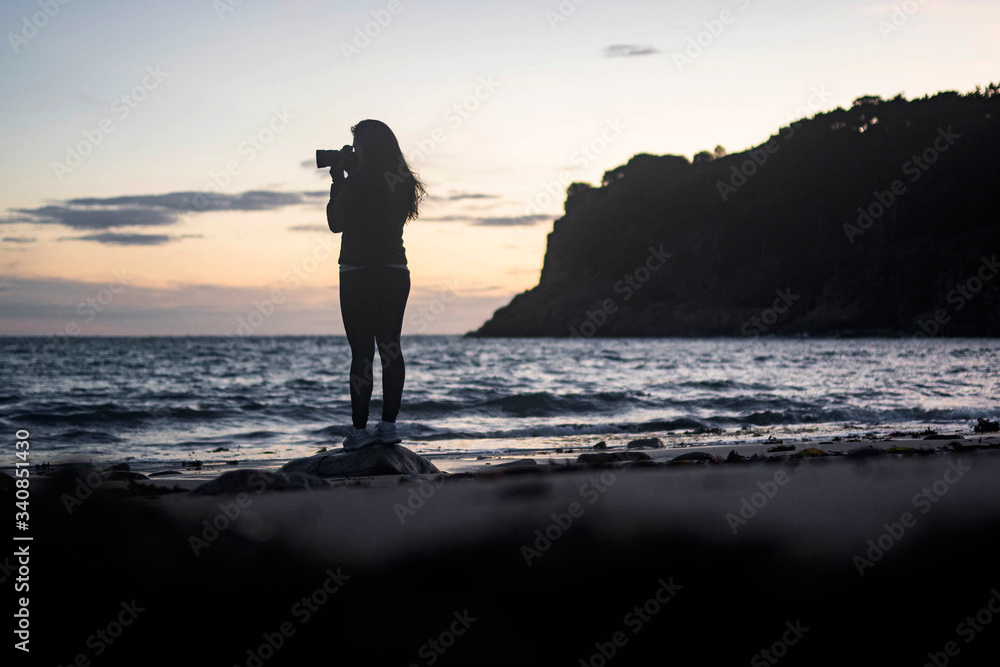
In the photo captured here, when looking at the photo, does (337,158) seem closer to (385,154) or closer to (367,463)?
(385,154)

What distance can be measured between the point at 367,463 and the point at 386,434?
257 millimetres

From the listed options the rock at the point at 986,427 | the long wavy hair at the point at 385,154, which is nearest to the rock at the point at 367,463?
the long wavy hair at the point at 385,154

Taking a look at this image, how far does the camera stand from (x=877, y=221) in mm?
68250

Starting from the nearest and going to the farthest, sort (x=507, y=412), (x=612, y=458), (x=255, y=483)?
(x=255, y=483)
(x=612, y=458)
(x=507, y=412)

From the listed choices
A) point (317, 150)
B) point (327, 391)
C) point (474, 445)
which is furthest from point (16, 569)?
point (327, 391)

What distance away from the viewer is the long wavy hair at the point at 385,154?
16.2 feet

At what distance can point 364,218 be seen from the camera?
4.85 metres

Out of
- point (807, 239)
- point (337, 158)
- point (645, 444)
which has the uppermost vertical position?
point (807, 239)

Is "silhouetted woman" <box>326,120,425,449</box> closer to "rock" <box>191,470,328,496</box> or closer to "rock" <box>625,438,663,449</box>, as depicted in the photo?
"rock" <box>191,470,328,496</box>

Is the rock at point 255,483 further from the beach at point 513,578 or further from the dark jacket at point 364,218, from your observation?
the dark jacket at point 364,218

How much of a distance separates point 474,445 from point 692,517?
6.21 meters

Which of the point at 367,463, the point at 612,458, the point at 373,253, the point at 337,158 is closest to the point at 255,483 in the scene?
the point at 367,463

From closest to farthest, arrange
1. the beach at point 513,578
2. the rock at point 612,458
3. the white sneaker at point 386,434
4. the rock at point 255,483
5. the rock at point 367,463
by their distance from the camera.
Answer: the beach at point 513,578 < the rock at point 255,483 < the rock at point 367,463 < the white sneaker at point 386,434 < the rock at point 612,458

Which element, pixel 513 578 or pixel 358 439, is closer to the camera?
pixel 513 578
